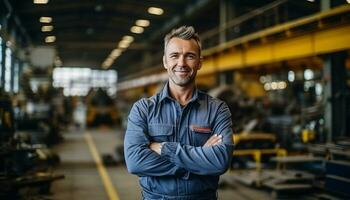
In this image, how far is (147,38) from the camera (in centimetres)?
3494

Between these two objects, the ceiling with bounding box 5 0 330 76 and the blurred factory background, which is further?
the ceiling with bounding box 5 0 330 76

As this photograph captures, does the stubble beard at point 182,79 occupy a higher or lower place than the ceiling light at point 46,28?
lower

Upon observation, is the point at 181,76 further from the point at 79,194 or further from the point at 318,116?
the point at 318,116

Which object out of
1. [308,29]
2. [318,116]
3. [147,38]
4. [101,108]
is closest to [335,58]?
[308,29]

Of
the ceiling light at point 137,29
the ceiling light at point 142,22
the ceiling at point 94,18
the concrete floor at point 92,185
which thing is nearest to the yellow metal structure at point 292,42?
the concrete floor at point 92,185

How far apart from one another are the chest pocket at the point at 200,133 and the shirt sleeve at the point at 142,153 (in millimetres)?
215

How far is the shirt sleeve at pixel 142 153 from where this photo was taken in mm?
2625

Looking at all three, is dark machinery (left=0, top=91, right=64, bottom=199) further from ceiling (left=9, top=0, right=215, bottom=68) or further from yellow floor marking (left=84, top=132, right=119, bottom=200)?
ceiling (left=9, top=0, right=215, bottom=68)

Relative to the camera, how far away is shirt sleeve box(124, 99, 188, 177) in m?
2.62

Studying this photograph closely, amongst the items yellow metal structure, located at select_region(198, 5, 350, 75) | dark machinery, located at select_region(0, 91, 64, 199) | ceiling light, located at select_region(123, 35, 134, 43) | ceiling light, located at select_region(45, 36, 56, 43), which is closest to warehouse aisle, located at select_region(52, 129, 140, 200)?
dark machinery, located at select_region(0, 91, 64, 199)

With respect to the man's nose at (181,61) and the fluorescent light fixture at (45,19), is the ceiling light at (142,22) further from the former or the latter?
the man's nose at (181,61)

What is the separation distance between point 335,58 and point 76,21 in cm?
2129

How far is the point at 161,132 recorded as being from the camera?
2713mm

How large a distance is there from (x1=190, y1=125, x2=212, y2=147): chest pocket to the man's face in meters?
0.28
